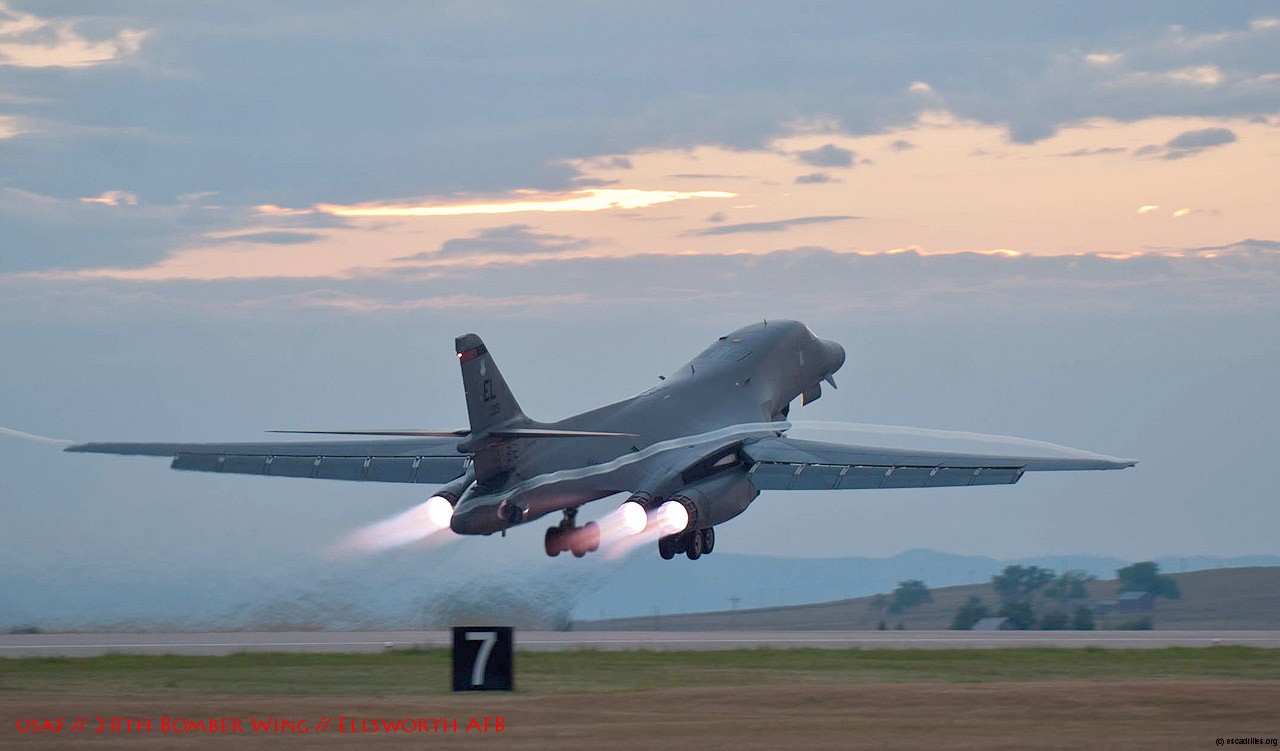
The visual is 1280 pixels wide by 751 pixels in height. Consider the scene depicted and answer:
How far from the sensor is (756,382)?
4938 centimetres

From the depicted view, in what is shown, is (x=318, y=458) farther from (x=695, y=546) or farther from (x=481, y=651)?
(x=481, y=651)

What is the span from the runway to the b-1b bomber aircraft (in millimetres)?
4030

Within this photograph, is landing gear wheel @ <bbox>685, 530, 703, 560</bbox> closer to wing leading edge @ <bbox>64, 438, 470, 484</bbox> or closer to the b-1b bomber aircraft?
the b-1b bomber aircraft

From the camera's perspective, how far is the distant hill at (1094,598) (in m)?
84.1

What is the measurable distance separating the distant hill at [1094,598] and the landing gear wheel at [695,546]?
34.4m

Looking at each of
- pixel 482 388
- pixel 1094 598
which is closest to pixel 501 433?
pixel 482 388

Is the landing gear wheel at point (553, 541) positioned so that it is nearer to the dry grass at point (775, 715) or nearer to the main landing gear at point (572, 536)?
the main landing gear at point (572, 536)

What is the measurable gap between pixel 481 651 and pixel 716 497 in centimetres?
1194

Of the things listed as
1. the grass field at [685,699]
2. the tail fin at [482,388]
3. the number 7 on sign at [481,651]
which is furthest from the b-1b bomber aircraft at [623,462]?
the number 7 on sign at [481,651]

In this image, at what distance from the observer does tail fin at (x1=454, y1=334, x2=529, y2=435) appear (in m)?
38.3

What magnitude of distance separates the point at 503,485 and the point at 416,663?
5002mm

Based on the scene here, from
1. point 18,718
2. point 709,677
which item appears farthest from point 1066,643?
point 18,718

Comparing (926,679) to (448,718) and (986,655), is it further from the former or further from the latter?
(448,718)

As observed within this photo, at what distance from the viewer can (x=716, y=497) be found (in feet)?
143
